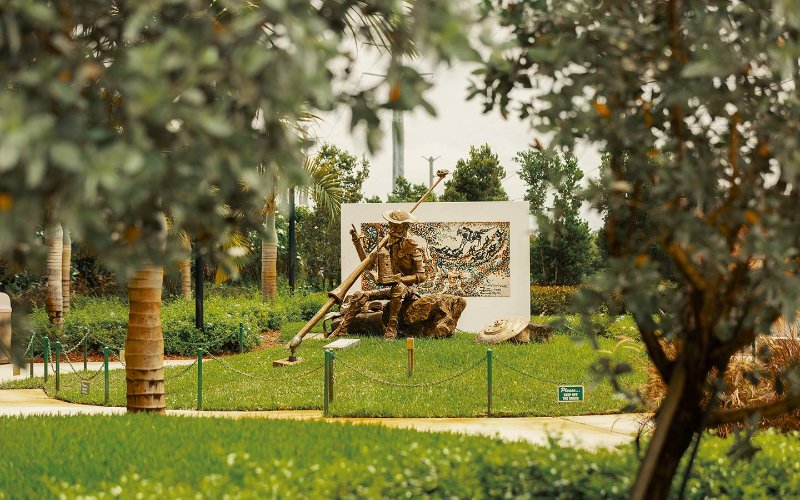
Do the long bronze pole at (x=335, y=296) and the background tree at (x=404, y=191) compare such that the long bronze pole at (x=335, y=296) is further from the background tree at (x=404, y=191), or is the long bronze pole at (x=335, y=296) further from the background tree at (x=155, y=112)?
the background tree at (x=404, y=191)

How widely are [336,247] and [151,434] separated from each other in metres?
29.3

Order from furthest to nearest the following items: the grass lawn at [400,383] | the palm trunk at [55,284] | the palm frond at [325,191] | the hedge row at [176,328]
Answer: the palm frond at [325,191] → the palm trunk at [55,284] → the hedge row at [176,328] → the grass lawn at [400,383]

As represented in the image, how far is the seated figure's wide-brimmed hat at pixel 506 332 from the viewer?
17391mm

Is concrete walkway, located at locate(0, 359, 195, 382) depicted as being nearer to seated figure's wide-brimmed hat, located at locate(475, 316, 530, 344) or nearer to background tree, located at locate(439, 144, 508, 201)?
seated figure's wide-brimmed hat, located at locate(475, 316, 530, 344)

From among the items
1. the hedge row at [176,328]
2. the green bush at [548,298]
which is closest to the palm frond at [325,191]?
the hedge row at [176,328]

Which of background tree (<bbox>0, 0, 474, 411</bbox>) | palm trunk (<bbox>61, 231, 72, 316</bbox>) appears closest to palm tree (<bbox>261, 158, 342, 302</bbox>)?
palm trunk (<bbox>61, 231, 72, 316</bbox>)

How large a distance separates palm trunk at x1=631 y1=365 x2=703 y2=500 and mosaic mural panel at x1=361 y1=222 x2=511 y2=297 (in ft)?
61.8

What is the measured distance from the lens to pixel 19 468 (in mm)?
5719

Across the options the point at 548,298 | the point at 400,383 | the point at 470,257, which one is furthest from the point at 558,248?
the point at 400,383

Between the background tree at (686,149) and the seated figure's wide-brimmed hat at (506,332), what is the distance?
13.0 m

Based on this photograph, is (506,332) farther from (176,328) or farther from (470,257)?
(176,328)

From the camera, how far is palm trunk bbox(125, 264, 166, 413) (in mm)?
8352

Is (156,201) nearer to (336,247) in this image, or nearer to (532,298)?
(532,298)

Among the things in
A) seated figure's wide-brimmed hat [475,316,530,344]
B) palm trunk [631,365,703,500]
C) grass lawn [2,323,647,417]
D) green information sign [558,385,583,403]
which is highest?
palm trunk [631,365,703,500]
